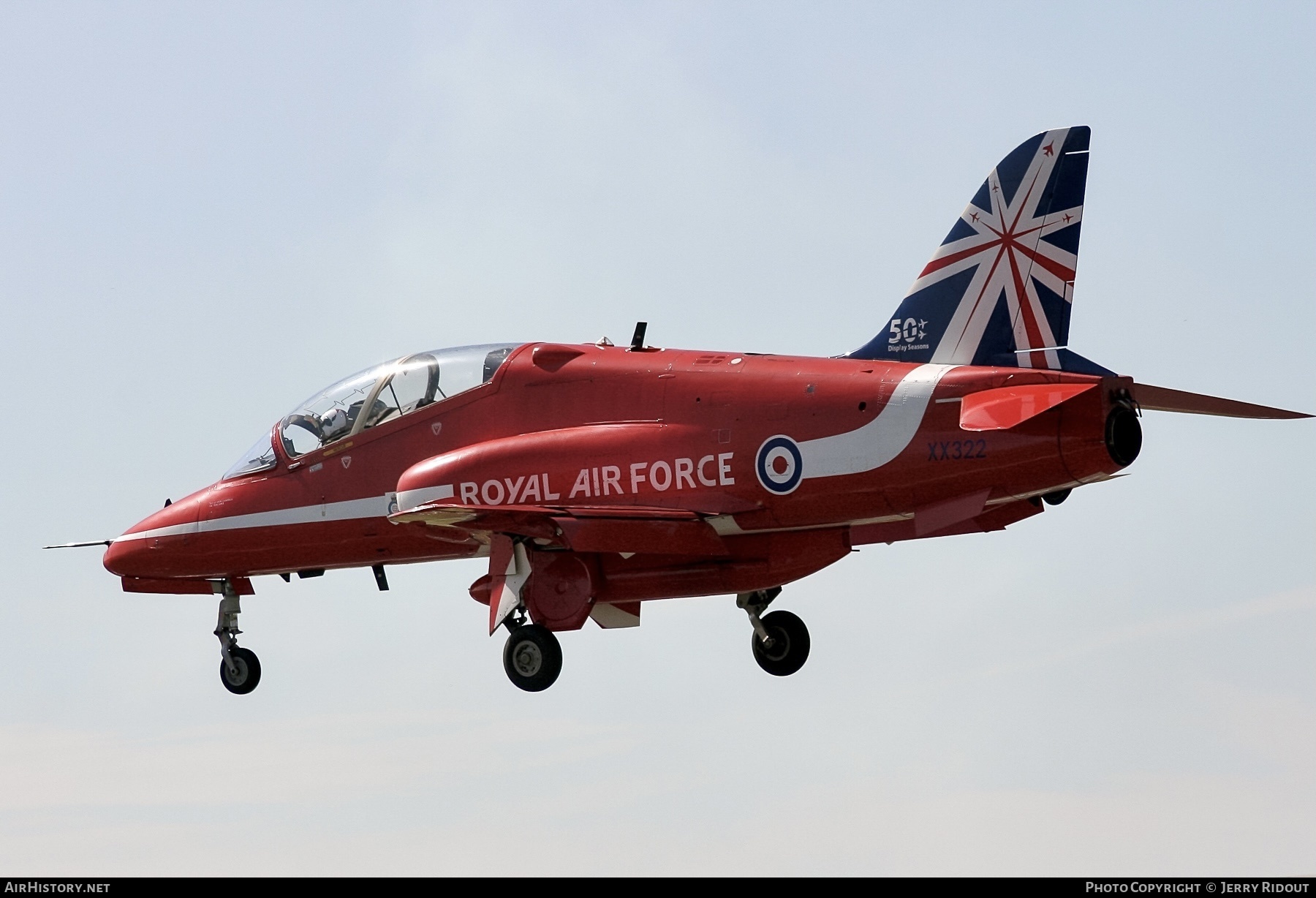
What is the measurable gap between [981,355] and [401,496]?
677cm

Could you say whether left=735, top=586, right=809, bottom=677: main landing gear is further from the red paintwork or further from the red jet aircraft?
the red paintwork

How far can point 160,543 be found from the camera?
2488cm

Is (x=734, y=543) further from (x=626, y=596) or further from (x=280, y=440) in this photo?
(x=280, y=440)

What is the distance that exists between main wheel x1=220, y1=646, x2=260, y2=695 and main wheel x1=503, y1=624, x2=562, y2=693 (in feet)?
17.3

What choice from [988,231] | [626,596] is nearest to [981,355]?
[988,231]

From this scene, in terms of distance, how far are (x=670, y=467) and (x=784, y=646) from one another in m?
3.32

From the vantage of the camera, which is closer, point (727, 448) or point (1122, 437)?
point (1122, 437)

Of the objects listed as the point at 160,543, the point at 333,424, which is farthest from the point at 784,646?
the point at 160,543

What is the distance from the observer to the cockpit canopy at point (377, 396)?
23.0 m

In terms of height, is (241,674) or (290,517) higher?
(290,517)

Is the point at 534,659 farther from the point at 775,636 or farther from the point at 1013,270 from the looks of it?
the point at 1013,270

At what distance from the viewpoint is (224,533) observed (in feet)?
80.3

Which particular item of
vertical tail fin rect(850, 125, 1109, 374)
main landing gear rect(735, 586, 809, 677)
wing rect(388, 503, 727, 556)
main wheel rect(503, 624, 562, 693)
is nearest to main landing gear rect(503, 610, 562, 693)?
main wheel rect(503, 624, 562, 693)

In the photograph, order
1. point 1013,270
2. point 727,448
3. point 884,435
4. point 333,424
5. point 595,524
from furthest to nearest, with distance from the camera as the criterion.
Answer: point 333,424, point 595,524, point 727,448, point 1013,270, point 884,435
